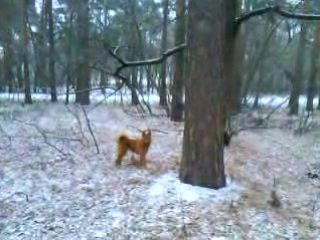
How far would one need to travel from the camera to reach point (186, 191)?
6391 mm

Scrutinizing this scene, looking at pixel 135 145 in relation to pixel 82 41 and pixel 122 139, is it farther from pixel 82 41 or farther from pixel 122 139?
pixel 82 41

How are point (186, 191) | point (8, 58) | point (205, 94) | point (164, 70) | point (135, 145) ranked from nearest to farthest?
1. point (186, 191)
2. point (205, 94)
3. point (135, 145)
4. point (164, 70)
5. point (8, 58)

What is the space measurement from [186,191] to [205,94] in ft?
4.70

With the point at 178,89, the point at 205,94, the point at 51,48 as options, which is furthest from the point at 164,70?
the point at 205,94

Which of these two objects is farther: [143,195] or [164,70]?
[164,70]

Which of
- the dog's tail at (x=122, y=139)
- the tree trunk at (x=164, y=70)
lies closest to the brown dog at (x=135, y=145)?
the dog's tail at (x=122, y=139)

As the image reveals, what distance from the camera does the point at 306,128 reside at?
571 inches

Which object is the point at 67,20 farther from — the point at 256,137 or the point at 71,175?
the point at 71,175

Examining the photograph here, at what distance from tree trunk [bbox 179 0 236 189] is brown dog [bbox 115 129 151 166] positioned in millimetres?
1222

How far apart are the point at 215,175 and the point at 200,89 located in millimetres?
1296

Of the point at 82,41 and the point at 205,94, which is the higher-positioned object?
the point at 82,41

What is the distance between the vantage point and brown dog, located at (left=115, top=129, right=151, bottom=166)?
25.5ft

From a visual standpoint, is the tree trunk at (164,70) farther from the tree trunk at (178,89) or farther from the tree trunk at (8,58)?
the tree trunk at (8,58)

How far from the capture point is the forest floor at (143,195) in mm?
5297
